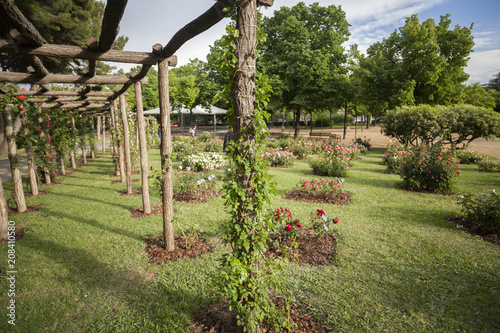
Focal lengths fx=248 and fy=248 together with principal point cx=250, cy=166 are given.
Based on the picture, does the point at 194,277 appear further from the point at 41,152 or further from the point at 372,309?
the point at 41,152

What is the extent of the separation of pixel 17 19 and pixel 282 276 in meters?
4.06

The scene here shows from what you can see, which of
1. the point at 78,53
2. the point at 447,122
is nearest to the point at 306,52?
the point at 447,122

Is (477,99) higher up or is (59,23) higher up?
(59,23)

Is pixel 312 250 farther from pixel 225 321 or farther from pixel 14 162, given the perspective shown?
pixel 14 162

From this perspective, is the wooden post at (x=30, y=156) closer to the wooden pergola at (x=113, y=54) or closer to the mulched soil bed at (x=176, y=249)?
the wooden pergola at (x=113, y=54)

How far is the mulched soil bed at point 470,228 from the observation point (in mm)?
4590

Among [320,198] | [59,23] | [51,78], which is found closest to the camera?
[51,78]

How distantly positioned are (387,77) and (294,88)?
23.2 feet

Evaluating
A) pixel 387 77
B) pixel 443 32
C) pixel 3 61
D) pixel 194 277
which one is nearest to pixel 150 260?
pixel 194 277

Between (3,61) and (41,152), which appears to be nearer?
(41,152)

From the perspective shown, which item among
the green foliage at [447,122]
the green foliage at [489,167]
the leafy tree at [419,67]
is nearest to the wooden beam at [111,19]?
the green foliage at [489,167]

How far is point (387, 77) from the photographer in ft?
62.4

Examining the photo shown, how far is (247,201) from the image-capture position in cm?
226

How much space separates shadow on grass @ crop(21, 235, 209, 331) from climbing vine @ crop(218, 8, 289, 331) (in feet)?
3.32
